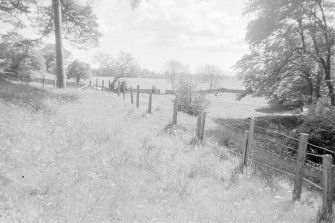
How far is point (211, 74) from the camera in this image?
126 metres

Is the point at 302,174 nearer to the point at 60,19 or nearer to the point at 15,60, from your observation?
the point at 60,19

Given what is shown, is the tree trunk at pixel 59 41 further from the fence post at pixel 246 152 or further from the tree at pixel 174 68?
the tree at pixel 174 68

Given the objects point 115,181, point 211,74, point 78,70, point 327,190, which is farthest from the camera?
point 211,74

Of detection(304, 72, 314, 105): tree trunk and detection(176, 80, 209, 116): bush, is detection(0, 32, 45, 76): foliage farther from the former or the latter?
detection(304, 72, 314, 105): tree trunk

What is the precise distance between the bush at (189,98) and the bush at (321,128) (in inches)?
560

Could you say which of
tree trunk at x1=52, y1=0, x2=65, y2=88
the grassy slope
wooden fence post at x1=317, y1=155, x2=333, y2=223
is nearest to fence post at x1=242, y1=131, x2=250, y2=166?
the grassy slope

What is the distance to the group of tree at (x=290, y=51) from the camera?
2756 cm

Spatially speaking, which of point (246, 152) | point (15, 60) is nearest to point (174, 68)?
point (15, 60)

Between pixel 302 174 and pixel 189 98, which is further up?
pixel 189 98

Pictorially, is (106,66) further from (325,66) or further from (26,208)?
(26,208)

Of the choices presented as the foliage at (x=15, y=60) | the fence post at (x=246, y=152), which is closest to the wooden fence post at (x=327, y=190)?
the fence post at (x=246, y=152)

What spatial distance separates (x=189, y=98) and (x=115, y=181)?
22.3 meters

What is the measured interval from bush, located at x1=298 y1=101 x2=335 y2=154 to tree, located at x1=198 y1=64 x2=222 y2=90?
102536 millimetres

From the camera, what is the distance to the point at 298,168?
871cm
